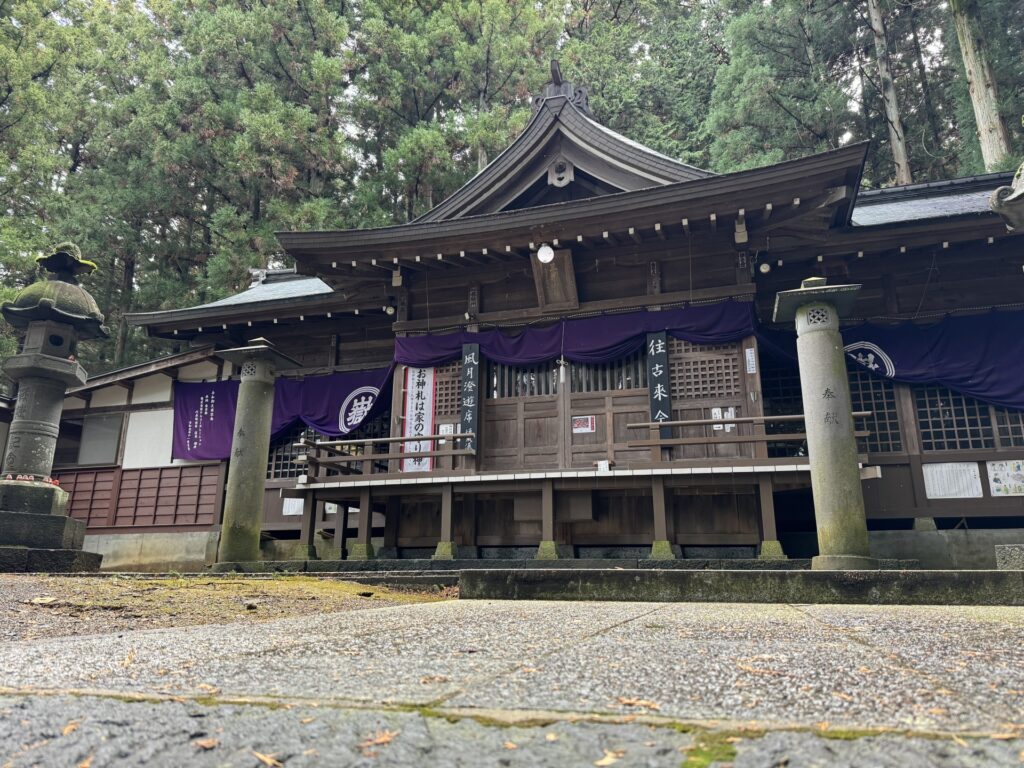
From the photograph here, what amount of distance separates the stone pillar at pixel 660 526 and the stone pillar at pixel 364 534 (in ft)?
14.1

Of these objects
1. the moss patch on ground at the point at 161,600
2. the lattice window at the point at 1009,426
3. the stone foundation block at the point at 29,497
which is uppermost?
the lattice window at the point at 1009,426

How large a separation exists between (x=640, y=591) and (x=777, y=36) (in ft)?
69.7

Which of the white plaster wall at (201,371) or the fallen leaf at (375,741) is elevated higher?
the white plaster wall at (201,371)

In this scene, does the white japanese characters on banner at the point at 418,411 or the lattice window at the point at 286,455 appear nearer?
the white japanese characters on banner at the point at 418,411

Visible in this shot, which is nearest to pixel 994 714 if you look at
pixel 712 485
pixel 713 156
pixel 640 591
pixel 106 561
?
pixel 640 591

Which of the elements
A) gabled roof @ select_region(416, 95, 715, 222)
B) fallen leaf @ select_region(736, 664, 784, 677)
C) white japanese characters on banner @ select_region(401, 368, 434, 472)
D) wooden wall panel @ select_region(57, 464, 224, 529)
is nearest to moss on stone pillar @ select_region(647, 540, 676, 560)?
white japanese characters on banner @ select_region(401, 368, 434, 472)

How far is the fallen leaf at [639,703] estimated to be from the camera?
55.9 inches

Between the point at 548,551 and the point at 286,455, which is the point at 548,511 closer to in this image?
the point at 548,551

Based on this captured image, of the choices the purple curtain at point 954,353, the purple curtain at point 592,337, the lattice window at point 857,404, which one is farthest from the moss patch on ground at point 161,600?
the purple curtain at point 954,353

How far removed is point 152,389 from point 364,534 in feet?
25.0

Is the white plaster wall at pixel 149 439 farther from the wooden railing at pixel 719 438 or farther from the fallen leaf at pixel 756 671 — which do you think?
the fallen leaf at pixel 756 671

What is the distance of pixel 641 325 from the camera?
10.5 m

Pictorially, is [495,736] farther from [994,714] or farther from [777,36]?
[777,36]

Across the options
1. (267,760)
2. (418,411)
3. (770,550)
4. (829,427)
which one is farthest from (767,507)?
(267,760)
